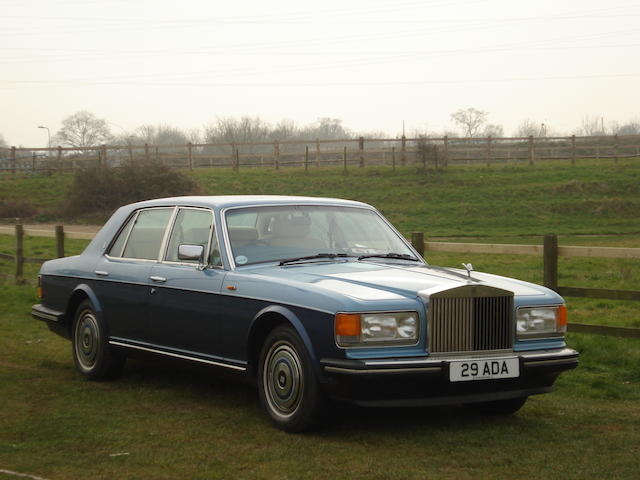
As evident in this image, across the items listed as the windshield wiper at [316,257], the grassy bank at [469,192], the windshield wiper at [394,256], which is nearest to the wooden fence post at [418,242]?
the windshield wiper at [394,256]

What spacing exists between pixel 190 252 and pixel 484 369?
2.36 metres

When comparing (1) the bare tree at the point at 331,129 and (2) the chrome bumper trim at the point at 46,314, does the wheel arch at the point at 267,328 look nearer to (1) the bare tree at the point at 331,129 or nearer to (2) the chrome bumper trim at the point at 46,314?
(2) the chrome bumper trim at the point at 46,314

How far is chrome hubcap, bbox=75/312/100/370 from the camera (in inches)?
333

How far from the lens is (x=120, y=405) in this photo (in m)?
7.39

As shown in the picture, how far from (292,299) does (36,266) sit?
49.4 feet

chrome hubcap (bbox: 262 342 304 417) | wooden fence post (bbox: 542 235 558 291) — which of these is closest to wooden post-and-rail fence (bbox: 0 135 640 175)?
wooden fence post (bbox: 542 235 558 291)

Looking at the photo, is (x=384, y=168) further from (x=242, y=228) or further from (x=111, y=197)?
(x=242, y=228)

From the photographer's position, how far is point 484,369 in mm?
6125

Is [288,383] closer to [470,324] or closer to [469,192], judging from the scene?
[470,324]

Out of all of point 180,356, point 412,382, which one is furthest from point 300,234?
point 412,382

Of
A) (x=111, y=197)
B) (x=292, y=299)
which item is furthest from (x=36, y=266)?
(x=111, y=197)

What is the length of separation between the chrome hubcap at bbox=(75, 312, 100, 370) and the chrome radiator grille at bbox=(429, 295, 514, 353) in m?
3.48

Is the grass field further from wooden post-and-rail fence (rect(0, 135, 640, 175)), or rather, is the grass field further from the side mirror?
wooden post-and-rail fence (rect(0, 135, 640, 175))

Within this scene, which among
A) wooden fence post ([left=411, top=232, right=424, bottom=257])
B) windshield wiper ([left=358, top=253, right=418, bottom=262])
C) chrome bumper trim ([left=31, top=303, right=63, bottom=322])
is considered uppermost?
windshield wiper ([left=358, top=253, right=418, bottom=262])
